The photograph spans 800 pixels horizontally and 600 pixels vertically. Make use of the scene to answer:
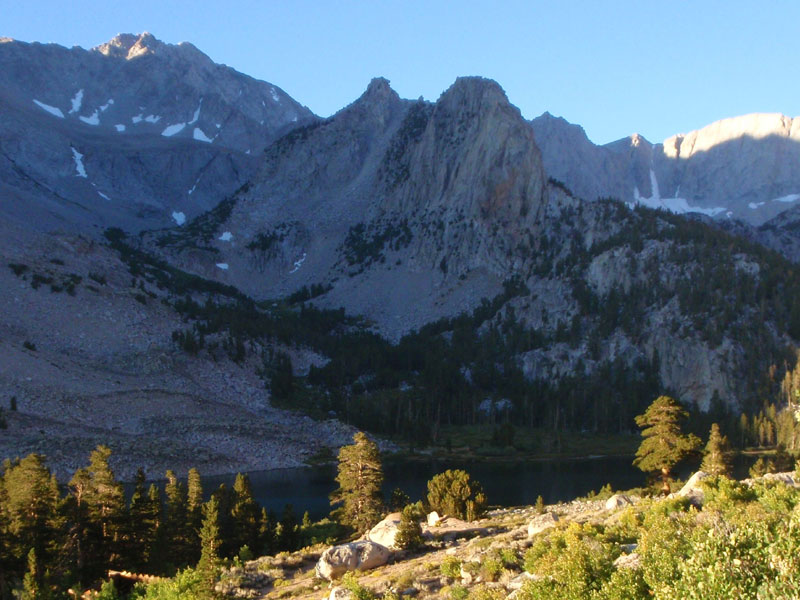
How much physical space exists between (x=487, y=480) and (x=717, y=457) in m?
47.3

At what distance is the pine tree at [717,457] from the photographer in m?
49.9

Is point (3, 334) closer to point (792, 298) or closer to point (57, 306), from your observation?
point (57, 306)

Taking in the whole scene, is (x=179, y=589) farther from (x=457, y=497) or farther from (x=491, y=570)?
(x=457, y=497)

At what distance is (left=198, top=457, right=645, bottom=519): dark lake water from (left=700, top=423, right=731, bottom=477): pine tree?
85.3 ft

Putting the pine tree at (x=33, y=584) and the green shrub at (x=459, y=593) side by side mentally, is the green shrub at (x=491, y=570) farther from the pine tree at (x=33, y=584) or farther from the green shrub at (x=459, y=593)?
the pine tree at (x=33, y=584)

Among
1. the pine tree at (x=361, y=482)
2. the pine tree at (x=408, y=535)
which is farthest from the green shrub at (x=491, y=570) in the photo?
the pine tree at (x=361, y=482)

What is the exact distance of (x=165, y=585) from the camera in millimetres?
34500

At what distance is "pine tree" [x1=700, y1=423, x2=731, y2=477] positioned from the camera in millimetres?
49941

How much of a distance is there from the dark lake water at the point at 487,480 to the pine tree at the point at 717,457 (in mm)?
26004

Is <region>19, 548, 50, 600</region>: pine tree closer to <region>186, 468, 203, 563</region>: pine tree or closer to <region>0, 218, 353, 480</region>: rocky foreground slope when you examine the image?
<region>186, 468, 203, 563</region>: pine tree

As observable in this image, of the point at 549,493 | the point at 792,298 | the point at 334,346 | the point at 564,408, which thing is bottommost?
the point at 549,493

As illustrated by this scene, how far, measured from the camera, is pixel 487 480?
95.3 meters

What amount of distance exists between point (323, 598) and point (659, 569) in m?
14.7

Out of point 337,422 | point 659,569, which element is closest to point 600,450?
point 337,422
